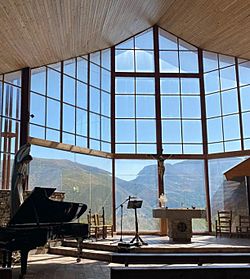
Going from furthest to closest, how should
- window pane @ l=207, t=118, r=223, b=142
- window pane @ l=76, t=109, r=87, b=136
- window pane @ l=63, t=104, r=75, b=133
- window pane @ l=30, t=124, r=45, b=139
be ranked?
window pane @ l=207, t=118, r=223, b=142 → window pane @ l=76, t=109, r=87, b=136 → window pane @ l=63, t=104, r=75, b=133 → window pane @ l=30, t=124, r=45, b=139

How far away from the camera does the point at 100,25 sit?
8852 mm

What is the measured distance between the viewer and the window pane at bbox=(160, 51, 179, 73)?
11530mm

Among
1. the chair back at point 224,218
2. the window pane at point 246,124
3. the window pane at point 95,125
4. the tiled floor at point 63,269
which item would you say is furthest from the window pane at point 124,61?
the tiled floor at point 63,269

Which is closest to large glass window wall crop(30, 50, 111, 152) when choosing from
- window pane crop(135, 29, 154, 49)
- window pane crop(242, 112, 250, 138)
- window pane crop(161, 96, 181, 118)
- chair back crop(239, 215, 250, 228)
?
window pane crop(135, 29, 154, 49)

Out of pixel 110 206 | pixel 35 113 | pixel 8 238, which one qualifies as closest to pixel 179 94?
pixel 110 206

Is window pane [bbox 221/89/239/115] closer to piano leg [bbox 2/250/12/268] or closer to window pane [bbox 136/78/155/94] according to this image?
window pane [bbox 136/78/155/94]

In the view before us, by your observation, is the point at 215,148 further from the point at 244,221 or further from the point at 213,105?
the point at 244,221

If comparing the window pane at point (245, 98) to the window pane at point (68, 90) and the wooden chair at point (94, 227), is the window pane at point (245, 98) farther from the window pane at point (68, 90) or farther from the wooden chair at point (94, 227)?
the wooden chair at point (94, 227)

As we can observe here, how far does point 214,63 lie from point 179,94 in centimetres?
152

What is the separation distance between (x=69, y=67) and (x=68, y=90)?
68cm

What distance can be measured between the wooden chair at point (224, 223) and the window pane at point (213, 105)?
Result: 311 centimetres

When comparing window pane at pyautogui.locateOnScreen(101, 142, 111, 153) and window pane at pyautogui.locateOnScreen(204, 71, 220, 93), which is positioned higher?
window pane at pyautogui.locateOnScreen(204, 71, 220, 93)

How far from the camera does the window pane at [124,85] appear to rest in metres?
11.3

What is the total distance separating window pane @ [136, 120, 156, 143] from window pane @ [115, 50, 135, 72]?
1.81 meters
